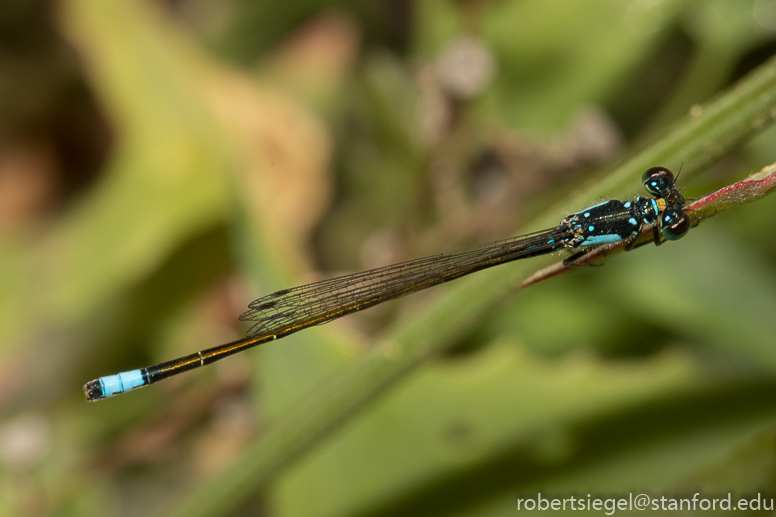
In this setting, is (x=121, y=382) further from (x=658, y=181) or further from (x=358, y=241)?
(x=658, y=181)

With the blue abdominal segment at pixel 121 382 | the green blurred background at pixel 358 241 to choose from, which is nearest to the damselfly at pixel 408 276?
the blue abdominal segment at pixel 121 382

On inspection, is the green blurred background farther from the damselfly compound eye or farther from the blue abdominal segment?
the damselfly compound eye

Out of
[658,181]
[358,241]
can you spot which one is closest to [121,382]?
[358,241]

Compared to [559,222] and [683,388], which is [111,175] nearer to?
[559,222]

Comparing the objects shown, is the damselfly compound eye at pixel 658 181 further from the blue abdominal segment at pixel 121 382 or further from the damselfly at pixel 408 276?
the blue abdominal segment at pixel 121 382

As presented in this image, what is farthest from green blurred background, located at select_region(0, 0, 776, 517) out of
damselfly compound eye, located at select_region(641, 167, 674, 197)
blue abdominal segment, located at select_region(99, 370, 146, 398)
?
damselfly compound eye, located at select_region(641, 167, 674, 197)

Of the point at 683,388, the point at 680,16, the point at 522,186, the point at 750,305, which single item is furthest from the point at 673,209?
the point at 680,16
